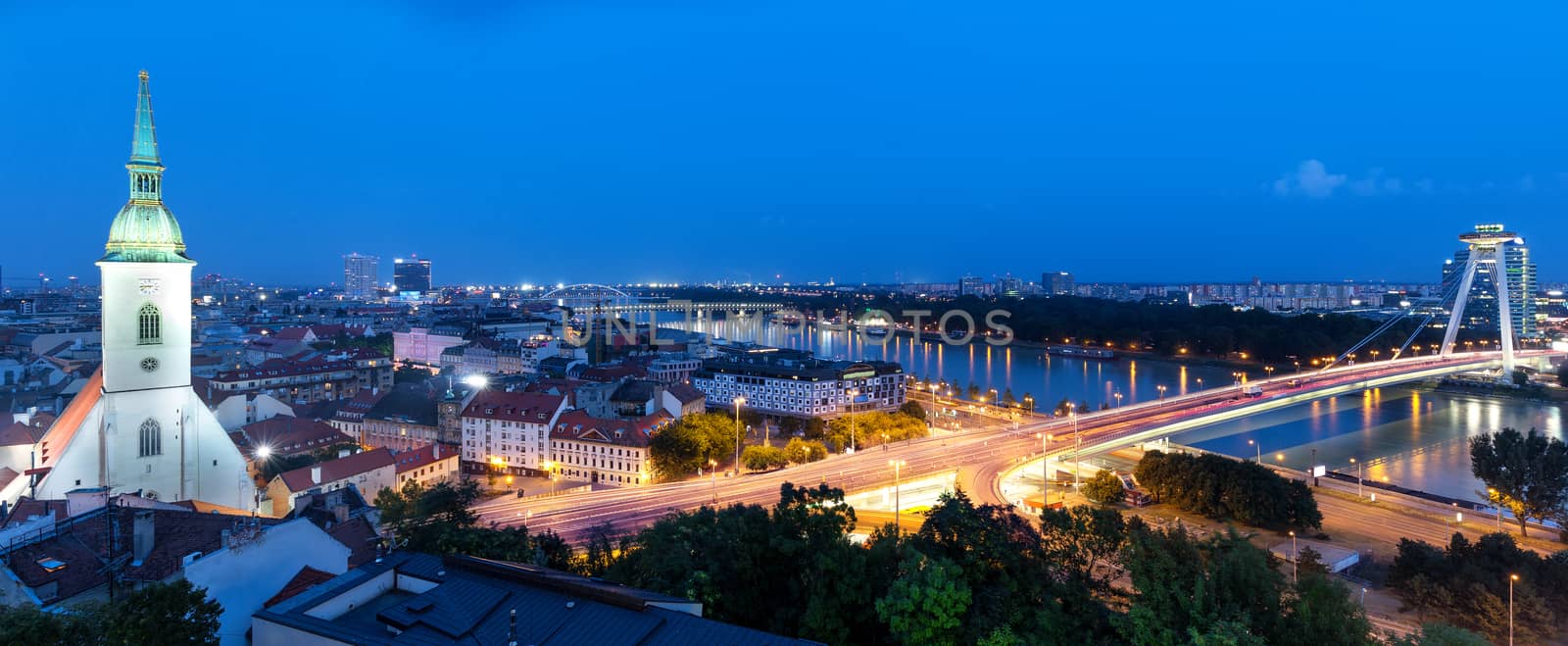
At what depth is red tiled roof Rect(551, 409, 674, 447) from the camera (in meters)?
10.9

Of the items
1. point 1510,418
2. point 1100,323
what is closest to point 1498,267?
point 1510,418

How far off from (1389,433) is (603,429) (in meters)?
14.6

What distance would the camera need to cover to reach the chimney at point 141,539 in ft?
12.1

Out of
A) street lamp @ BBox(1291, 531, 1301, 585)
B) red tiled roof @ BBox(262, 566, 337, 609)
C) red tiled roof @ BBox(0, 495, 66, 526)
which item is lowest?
street lamp @ BBox(1291, 531, 1301, 585)

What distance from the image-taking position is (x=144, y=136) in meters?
5.47

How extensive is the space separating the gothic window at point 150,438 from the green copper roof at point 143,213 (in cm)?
119

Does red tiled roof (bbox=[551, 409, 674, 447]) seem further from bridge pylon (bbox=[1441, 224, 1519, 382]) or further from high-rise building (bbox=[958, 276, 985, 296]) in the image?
high-rise building (bbox=[958, 276, 985, 296])

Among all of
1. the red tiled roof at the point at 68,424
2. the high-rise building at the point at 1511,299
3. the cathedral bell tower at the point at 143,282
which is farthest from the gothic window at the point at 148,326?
the high-rise building at the point at 1511,299

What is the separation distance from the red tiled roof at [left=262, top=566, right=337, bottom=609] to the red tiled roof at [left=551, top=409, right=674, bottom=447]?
7144 millimetres

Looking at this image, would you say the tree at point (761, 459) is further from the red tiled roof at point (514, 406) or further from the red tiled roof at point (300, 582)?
the red tiled roof at point (300, 582)

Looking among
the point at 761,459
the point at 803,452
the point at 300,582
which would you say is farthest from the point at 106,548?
the point at 803,452

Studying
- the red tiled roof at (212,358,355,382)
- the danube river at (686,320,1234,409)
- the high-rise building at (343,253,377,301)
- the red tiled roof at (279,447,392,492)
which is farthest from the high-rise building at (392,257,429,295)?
the red tiled roof at (279,447,392,492)

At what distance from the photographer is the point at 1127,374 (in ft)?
82.4

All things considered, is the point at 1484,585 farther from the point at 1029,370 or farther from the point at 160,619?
the point at 1029,370
